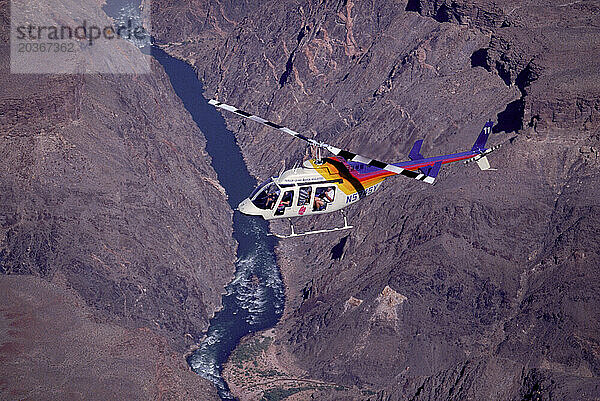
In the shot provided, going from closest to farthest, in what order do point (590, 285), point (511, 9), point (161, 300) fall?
point (590, 285)
point (161, 300)
point (511, 9)

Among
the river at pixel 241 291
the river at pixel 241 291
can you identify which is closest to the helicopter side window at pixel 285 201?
the river at pixel 241 291

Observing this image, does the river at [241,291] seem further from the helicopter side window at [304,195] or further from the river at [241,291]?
the helicopter side window at [304,195]

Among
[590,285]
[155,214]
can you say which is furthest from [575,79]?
[155,214]

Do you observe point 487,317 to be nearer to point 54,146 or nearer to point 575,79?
point 575,79

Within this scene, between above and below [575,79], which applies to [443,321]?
below

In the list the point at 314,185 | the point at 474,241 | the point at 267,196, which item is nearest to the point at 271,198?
the point at 267,196

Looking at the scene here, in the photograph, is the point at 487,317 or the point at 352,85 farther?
the point at 352,85

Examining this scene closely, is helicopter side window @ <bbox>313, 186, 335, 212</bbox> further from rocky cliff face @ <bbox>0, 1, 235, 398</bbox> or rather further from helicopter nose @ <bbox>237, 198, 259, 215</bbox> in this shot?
rocky cliff face @ <bbox>0, 1, 235, 398</bbox>

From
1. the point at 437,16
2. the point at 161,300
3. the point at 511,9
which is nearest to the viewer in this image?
the point at 161,300

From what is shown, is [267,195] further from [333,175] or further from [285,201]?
[333,175]
